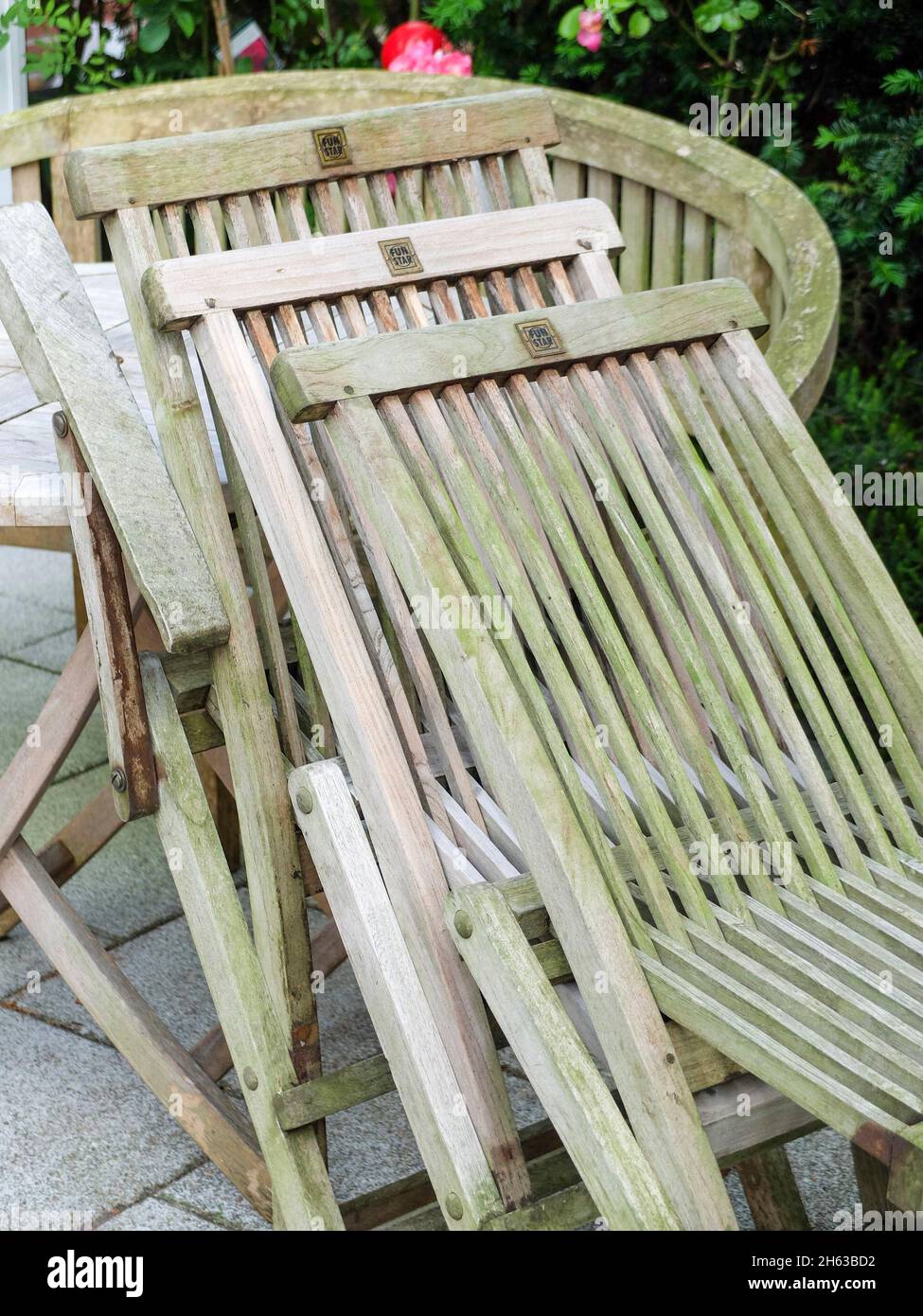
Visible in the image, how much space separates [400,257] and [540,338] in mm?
267

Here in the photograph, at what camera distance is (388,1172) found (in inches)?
84.3

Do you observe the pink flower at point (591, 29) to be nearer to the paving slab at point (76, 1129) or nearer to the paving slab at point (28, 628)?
the paving slab at point (28, 628)

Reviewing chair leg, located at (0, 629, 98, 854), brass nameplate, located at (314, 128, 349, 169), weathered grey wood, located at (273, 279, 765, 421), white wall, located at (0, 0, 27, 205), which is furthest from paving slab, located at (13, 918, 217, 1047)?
white wall, located at (0, 0, 27, 205)

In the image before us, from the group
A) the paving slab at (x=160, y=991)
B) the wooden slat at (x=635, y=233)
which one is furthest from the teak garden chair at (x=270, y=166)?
the wooden slat at (x=635, y=233)

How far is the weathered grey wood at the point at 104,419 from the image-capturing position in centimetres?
175

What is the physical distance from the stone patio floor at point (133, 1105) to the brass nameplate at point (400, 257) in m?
1.24

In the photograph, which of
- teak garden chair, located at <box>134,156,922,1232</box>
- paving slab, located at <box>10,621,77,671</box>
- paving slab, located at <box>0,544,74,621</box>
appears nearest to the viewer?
teak garden chair, located at <box>134,156,922,1232</box>

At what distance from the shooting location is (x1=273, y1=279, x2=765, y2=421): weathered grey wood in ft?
5.29

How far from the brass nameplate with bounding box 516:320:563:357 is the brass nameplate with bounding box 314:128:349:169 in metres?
0.52

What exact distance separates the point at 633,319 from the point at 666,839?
66 centimetres

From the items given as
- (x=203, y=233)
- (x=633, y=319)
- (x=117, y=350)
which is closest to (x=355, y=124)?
(x=203, y=233)

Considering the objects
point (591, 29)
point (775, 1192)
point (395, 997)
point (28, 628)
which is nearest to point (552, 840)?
point (395, 997)

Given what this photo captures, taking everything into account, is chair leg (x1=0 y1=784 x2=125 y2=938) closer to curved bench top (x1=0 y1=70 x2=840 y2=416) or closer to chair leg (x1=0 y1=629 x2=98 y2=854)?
chair leg (x1=0 y1=629 x2=98 y2=854)

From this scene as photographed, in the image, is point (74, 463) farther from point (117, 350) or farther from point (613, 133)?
point (613, 133)
